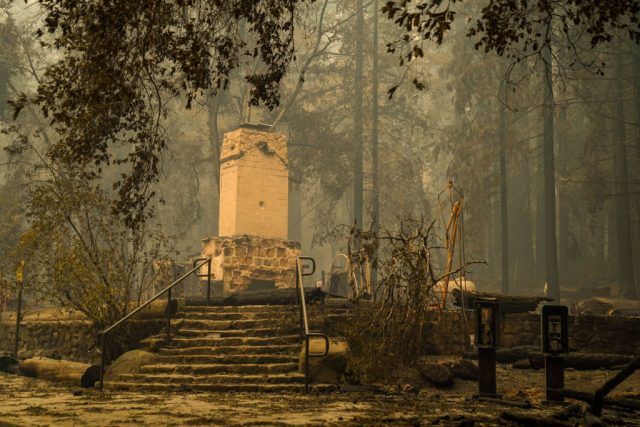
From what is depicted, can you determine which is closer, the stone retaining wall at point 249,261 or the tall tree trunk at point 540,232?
the stone retaining wall at point 249,261

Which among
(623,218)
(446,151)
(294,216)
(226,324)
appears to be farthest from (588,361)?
(294,216)

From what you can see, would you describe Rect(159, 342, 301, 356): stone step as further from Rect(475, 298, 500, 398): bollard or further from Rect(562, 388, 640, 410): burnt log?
Rect(562, 388, 640, 410): burnt log

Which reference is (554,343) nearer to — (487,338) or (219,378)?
(487,338)

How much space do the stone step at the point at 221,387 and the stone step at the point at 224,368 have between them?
1.74 feet

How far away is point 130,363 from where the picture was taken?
12.8m

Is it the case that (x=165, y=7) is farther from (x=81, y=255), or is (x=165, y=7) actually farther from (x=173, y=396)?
(x=81, y=255)

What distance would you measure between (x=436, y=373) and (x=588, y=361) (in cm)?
271

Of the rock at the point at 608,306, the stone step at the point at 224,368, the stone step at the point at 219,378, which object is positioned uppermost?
the rock at the point at 608,306

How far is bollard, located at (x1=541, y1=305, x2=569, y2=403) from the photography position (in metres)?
9.63

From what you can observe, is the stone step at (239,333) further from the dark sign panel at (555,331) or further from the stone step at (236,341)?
the dark sign panel at (555,331)

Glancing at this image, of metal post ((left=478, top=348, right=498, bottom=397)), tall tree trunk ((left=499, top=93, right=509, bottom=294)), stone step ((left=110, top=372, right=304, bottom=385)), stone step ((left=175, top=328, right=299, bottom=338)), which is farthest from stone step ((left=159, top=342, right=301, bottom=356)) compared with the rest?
tall tree trunk ((left=499, top=93, right=509, bottom=294))

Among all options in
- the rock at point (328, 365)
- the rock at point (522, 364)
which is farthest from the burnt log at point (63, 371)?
the rock at point (522, 364)

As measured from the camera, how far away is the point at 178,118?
3809 centimetres

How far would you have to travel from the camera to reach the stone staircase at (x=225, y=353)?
466 inches
